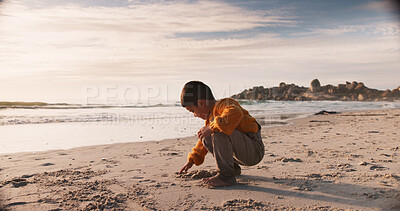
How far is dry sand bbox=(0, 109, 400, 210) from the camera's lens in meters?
2.17

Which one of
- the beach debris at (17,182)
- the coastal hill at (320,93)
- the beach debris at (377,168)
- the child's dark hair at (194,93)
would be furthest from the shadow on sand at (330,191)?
the coastal hill at (320,93)

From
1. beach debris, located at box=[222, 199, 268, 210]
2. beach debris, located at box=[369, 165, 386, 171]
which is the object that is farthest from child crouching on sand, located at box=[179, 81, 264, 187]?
beach debris, located at box=[369, 165, 386, 171]

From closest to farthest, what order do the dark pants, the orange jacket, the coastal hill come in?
the orange jacket
the dark pants
the coastal hill

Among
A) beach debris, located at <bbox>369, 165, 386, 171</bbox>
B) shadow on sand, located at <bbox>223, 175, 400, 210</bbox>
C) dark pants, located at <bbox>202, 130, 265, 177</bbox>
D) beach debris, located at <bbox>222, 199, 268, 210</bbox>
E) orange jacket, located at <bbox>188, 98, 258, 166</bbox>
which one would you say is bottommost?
beach debris, located at <bbox>222, 199, 268, 210</bbox>

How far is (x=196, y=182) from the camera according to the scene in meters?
2.77

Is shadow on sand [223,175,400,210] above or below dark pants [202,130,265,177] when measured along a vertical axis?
below

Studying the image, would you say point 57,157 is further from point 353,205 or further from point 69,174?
point 353,205

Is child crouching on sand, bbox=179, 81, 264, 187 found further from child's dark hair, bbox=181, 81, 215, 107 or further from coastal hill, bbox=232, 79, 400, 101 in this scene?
coastal hill, bbox=232, 79, 400, 101

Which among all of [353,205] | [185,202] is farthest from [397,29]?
[185,202]

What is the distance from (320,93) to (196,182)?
137 feet

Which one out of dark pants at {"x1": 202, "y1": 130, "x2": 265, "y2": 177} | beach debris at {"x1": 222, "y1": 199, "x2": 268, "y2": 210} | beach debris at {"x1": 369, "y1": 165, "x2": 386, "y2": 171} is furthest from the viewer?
beach debris at {"x1": 369, "y1": 165, "x2": 386, "y2": 171}

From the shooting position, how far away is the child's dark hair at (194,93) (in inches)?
98.8

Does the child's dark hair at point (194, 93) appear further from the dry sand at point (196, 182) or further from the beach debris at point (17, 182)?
the beach debris at point (17, 182)

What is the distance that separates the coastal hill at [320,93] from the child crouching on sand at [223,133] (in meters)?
35.4
